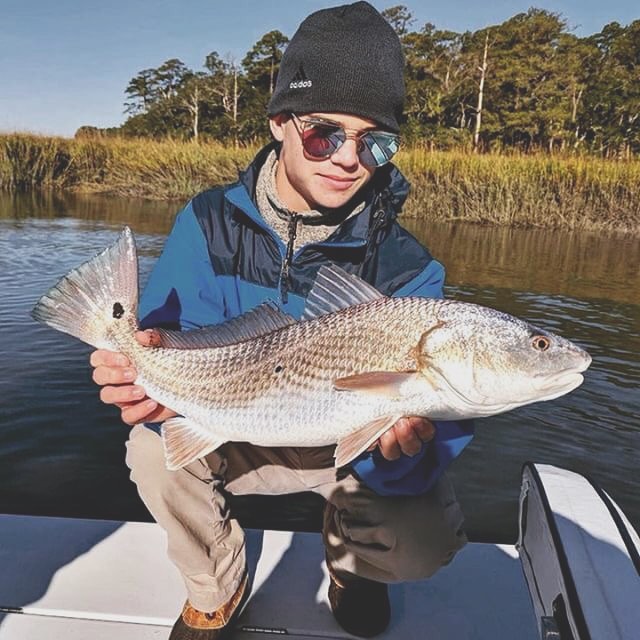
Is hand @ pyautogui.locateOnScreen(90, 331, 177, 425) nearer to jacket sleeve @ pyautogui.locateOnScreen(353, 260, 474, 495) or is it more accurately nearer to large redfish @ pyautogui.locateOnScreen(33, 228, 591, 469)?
large redfish @ pyautogui.locateOnScreen(33, 228, 591, 469)

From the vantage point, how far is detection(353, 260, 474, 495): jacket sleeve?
2195mm

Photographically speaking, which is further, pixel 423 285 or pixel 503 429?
pixel 503 429

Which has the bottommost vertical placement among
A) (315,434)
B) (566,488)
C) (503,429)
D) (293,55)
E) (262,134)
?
(503,429)

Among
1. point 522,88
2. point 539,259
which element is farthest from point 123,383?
point 522,88

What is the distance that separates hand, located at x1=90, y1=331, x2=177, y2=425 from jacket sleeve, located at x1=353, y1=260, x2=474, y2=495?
0.79 m

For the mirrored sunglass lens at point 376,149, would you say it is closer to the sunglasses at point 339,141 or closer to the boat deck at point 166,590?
the sunglasses at point 339,141

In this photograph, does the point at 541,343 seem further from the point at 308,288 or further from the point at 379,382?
the point at 308,288

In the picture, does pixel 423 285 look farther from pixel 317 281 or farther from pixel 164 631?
pixel 164 631

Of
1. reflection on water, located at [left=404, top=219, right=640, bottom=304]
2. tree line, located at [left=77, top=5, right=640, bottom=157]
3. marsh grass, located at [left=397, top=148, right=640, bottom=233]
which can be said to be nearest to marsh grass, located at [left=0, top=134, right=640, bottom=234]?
marsh grass, located at [left=397, top=148, right=640, bottom=233]

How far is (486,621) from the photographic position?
Result: 2.31 m

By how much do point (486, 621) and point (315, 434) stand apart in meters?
1.03

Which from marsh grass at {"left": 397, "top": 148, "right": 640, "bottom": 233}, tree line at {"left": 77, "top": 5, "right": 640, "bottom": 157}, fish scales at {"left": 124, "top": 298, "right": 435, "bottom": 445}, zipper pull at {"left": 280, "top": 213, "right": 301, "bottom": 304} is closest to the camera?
fish scales at {"left": 124, "top": 298, "right": 435, "bottom": 445}

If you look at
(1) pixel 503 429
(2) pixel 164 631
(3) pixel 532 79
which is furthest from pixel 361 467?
(3) pixel 532 79

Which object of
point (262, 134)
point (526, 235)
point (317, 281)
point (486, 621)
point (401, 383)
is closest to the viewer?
point (401, 383)
